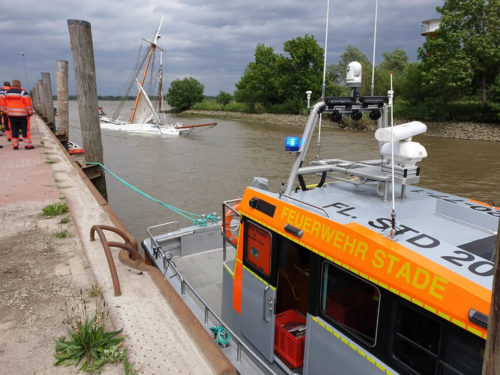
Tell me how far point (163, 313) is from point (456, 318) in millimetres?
2165

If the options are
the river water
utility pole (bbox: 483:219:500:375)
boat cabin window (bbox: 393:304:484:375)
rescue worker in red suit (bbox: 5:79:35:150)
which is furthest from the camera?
the river water

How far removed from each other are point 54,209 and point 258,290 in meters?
3.49

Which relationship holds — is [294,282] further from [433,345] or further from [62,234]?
[62,234]

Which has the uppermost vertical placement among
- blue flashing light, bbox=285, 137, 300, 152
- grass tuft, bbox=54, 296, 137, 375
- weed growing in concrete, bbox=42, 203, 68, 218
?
blue flashing light, bbox=285, 137, 300, 152

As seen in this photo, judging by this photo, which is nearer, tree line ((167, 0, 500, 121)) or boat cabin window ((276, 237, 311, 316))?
boat cabin window ((276, 237, 311, 316))

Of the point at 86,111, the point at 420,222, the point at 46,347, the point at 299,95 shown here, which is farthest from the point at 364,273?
the point at 299,95

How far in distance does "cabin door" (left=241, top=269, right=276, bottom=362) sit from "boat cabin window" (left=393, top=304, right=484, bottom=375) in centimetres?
125

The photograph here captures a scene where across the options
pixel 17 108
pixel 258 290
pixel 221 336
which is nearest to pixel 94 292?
pixel 221 336

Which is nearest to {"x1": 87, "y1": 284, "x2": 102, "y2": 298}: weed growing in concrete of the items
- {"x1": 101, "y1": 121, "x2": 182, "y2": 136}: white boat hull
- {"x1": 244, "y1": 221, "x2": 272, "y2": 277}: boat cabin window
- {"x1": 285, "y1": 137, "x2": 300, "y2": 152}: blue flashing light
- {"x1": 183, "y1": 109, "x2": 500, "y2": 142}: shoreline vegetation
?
{"x1": 244, "y1": 221, "x2": 272, "y2": 277}: boat cabin window

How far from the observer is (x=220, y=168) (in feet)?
67.1

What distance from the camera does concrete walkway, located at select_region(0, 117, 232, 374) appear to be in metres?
2.70

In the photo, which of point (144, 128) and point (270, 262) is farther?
point (144, 128)

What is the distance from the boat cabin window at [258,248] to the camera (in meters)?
3.47

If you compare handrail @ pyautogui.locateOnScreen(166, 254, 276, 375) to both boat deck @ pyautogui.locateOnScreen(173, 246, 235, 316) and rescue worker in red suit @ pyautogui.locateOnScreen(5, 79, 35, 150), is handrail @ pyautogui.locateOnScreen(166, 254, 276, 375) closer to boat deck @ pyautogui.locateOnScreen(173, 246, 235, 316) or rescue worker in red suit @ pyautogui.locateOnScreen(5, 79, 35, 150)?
boat deck @ pyautogui.locateOnScreen(173, 246, 235, 316)
